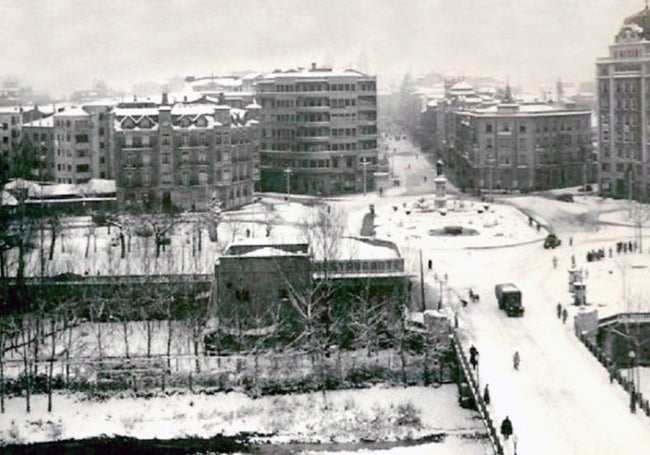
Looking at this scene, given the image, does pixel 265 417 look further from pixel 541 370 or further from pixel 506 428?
pixel 506 428

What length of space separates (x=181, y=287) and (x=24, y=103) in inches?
1687

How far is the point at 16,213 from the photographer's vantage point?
41.4 metres

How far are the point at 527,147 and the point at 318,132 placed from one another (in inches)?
467

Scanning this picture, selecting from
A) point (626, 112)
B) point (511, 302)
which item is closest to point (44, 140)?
point (626, 112)

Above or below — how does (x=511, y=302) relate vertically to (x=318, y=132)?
below

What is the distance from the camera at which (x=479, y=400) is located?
23688 millimetres

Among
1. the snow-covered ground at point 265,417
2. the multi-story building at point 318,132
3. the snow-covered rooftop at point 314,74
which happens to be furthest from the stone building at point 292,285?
the snow-covered rooftop at point 314,74

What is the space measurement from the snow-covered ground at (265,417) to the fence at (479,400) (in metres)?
1.00

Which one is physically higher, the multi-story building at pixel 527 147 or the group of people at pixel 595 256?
the multi-story building at pixel 527 147

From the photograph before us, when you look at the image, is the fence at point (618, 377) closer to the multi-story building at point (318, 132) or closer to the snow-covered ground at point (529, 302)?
the snow-covered ground at point (529, 302)

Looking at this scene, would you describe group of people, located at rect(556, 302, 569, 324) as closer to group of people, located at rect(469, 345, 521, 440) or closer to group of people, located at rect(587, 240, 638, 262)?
group of people, located at rect(469, 345, 521, 440)

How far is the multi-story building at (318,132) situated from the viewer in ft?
202

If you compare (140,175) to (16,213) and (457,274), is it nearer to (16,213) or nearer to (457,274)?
(16,213)

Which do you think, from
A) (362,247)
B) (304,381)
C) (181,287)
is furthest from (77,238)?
(304,381)
